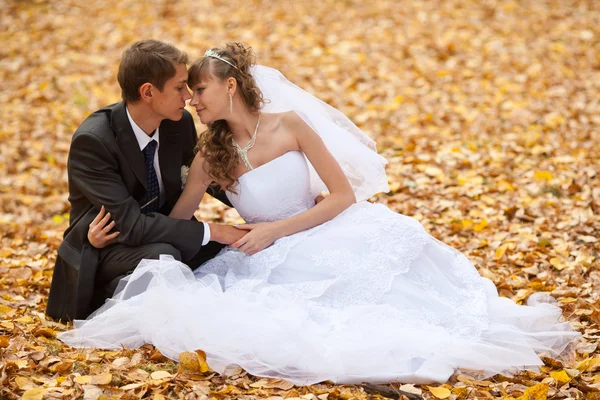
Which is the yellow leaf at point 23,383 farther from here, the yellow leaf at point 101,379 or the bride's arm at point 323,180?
the bride's arm at point 323,180

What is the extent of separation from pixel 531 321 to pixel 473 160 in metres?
3.08

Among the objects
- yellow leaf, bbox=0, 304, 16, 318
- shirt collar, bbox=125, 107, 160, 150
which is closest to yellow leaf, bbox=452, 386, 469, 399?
shirt collar, bbox=125, 107, 160, 150

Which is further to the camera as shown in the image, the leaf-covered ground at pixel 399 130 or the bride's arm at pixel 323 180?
the bride's arm at pixel 323 180

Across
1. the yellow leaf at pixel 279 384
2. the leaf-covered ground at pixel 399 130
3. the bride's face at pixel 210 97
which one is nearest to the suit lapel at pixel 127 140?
the bride's face at pixel 210 97

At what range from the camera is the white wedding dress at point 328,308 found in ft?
10.4

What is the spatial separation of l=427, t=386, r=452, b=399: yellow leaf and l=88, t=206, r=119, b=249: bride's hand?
1923 millimetres

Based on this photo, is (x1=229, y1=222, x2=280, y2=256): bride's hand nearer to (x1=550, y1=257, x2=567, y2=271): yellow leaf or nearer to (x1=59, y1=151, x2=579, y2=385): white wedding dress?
Result: (x1=59, y1=151, x2=579, y2=385): white wedding dress

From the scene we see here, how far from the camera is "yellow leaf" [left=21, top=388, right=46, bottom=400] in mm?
2826

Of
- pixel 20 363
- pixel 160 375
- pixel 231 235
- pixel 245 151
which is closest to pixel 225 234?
pixel 231 235

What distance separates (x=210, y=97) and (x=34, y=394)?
1.84m

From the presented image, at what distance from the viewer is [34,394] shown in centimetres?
285

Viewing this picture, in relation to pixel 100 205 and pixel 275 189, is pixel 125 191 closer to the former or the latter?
pixel 100 205

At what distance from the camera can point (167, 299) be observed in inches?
132

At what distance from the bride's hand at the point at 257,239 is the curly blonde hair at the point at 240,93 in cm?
33
